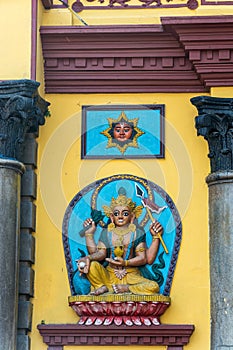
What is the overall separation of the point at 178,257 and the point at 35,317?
4.70 ft

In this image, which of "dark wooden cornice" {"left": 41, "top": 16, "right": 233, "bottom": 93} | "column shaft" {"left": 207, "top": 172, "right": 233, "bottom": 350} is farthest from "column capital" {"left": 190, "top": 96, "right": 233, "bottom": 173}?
"dark wooden cornice" {"left": 41, "top": 16, "right": 233, "bottom": 93}

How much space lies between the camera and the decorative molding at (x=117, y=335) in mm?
11297

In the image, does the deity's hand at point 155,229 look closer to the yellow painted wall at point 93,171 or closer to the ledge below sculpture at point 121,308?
the yellow painted wall at point 93,171

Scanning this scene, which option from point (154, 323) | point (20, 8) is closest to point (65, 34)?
point (20, 8)

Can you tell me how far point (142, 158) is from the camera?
1181cm

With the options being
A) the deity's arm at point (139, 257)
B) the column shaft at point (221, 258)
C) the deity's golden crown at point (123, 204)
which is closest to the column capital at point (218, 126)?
the column shaft at point (221, 258)

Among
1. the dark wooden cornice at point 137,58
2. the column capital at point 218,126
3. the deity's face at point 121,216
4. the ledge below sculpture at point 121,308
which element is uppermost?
the dark wooden cornice at point 137,58

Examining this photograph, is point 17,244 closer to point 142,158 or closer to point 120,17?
point 142,158

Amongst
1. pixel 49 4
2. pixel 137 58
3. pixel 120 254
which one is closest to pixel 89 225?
pixel 120 254

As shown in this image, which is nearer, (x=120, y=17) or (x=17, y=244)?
(x=17, y=244)

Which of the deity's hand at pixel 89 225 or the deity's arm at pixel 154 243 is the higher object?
the deity's hand at pixel 89 225

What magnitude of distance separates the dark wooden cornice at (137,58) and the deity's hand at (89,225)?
1279 millimetres

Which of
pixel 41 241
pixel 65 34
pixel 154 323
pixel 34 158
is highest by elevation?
pixel 65 34

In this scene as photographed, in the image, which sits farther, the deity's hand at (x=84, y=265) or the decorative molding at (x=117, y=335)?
the deity's hand at (x=84, y=265)
